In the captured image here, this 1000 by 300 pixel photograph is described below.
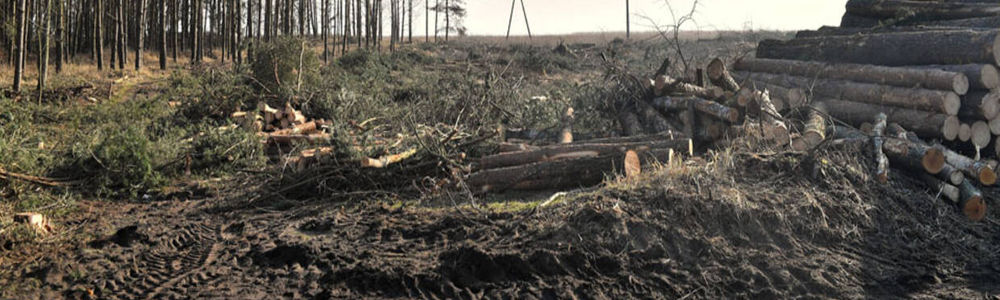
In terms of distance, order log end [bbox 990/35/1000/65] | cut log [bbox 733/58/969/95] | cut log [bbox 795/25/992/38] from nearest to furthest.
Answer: cut log [bbox 733/58/969/95], log end [bbox 990/35/1000/65], cut log [bbox 795/25/992/38]

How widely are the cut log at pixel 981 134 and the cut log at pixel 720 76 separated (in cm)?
268

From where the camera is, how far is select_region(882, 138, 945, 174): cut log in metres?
6.74

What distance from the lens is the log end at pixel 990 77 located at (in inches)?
321

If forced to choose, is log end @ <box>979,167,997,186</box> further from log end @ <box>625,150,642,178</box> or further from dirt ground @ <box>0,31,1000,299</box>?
log end @ <box>625,150,642,178</box>

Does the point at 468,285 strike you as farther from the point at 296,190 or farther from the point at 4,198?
the point at 4,198

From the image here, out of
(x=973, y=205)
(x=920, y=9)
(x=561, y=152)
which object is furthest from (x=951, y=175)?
(x=920, y=9)

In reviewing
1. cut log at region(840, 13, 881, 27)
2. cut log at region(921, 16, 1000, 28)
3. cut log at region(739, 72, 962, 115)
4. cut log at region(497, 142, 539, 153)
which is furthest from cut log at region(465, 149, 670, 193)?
cut log at region(840, 13, 881, 27)

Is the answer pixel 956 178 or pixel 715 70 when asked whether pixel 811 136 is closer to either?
pixel 956 178

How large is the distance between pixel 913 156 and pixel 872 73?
2.62 meters

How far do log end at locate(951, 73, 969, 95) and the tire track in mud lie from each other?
8192mm

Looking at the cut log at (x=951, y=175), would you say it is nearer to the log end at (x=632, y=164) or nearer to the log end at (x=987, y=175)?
the log end at (x=987, y=175)

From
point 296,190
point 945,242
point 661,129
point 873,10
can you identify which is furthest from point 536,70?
point 945,242

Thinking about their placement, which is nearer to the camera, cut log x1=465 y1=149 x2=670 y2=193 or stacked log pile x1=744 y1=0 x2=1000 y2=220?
cut log x1=465 y1=149 x2=670 y2=193

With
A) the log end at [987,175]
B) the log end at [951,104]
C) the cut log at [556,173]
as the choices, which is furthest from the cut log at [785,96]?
the cut log at [556,173]
